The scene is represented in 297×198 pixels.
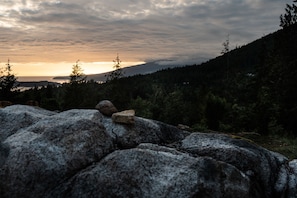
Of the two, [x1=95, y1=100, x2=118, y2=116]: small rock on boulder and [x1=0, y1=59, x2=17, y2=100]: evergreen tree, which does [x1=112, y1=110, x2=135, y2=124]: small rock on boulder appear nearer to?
[x1=95, y1=100, x2=118, y2=116]: small rock on boulder

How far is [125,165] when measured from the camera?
8.84 metres

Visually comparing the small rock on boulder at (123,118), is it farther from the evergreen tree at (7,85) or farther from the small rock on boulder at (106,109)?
the evergreen tree at (7,85)

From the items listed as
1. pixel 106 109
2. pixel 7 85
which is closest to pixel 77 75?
pixel 7 85

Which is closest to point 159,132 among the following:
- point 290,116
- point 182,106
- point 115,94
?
point 290,116

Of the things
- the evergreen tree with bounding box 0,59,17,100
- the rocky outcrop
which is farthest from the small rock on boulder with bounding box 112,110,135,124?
the evergreen tree with bounding box 0,59,17,100

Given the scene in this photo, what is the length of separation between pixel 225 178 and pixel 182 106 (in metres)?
59.4

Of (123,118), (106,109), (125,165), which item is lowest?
(125,165)

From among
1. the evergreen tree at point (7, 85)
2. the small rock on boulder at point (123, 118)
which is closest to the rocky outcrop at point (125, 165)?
the small rock on boulder at point (123, 118)

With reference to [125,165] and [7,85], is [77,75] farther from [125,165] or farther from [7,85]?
[125,165]

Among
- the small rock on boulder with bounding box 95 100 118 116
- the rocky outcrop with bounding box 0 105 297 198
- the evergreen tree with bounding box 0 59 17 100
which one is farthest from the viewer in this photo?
the evergreen tree with bounding box 0 59 17 100

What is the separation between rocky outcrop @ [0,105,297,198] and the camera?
8.50 metres

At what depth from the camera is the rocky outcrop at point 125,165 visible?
335 inches

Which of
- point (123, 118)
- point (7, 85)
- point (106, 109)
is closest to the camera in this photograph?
point (123, 118)

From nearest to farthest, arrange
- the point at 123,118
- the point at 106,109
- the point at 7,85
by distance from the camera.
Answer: the point at 123,118 < the point at 106,109 < the point at 7,85
